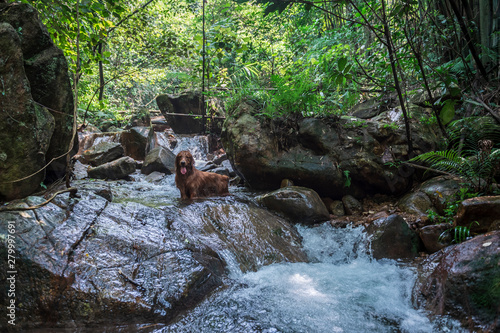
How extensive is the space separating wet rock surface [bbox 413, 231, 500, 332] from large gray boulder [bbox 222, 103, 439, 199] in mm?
3147

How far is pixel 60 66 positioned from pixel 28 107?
3.45 ft

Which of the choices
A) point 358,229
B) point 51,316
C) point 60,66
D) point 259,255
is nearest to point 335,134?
point 358,229

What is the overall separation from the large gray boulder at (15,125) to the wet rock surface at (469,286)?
4724 millimetres

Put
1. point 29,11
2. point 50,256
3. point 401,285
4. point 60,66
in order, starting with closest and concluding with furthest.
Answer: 1. point 50,256
2. point 401,285
3. point 29,11
4. point 60,66

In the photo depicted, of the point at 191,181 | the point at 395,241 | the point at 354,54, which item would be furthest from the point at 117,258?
the point at 354,54

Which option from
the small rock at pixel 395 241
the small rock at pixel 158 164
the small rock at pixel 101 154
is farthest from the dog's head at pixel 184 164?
the small rock at pixel 101 154

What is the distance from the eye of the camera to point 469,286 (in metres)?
2.40

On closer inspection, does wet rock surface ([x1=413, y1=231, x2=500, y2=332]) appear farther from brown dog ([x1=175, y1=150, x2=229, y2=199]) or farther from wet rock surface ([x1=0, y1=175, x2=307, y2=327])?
brown dog ([x1=175, y1=150, x2=229, y2=199])

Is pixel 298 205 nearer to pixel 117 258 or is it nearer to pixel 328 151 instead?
pixel 328 151

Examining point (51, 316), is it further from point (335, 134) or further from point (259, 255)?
point (335, 134)

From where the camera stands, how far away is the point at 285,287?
3.35 m

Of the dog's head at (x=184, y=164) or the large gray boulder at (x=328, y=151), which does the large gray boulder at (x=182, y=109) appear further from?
the dog's head at (x=184, y=164)

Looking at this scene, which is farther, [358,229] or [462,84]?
[462,84]

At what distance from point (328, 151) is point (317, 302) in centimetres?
380
